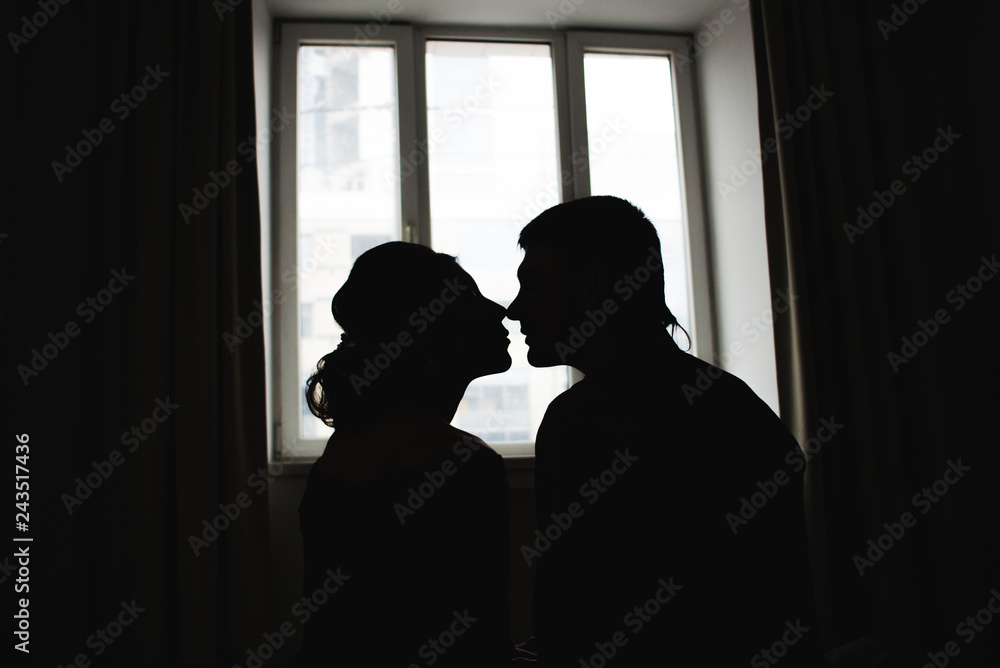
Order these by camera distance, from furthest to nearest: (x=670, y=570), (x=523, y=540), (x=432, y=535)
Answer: (x=523, y=540) < (x=432, y=535) < (x=670, y=570)

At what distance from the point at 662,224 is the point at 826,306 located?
81cm

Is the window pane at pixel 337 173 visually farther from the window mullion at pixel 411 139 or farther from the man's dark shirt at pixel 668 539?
the man's dark shirt at pixel 668 539

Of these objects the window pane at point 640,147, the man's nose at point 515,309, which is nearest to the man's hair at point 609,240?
the man's nose at point 515,309

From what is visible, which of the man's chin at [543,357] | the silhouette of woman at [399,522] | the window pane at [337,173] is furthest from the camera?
the window pane at [337,173]

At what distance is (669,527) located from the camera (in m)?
0.70

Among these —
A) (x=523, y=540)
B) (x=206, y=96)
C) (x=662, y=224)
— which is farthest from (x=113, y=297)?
(x=662, y=224)

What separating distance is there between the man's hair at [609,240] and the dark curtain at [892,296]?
1231 millimetres

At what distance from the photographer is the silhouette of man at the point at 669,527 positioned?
2.25 feet

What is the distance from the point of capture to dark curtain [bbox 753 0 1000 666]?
188 centimetres

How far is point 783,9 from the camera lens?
2086 millimetres

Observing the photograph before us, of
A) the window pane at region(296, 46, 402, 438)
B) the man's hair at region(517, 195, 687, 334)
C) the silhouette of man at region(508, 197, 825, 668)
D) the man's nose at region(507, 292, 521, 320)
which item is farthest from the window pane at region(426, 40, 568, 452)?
the silhouette of man at region(508, 197, 825, 668)

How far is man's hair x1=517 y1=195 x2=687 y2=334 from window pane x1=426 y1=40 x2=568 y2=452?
1502mm

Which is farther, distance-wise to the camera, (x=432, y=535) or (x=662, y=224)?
(x=662, y=224)

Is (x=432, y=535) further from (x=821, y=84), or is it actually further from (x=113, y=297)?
(x=821, y=84)
